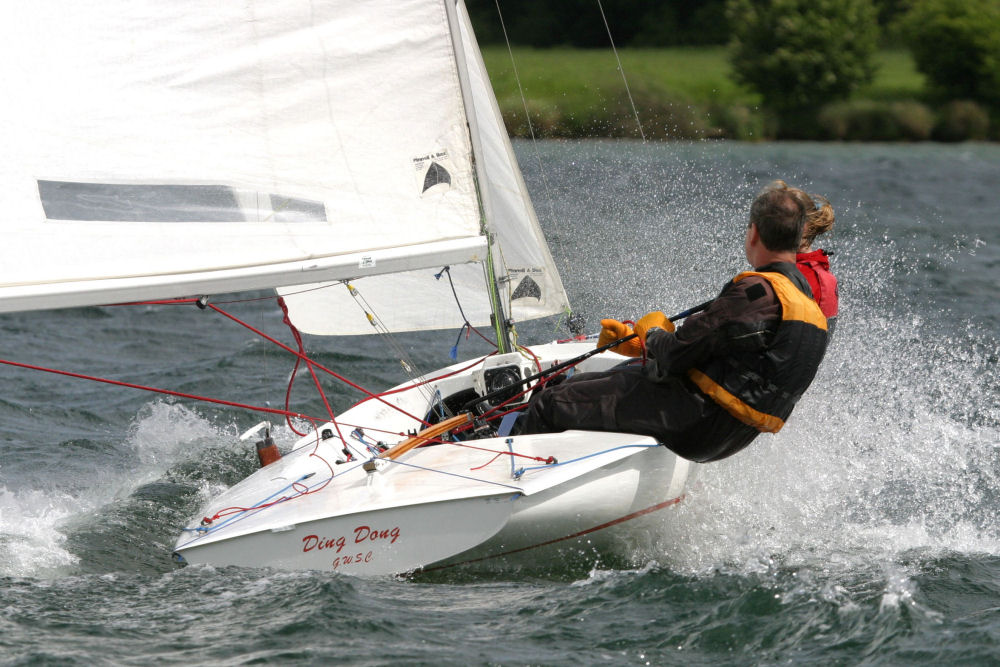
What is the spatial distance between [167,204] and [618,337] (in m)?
1.61

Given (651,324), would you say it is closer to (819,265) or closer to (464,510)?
(819,265)

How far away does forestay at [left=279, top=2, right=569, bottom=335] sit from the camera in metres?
5.34

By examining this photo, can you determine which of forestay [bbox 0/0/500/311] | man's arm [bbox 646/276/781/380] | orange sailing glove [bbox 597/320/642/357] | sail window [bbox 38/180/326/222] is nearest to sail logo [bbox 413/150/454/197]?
forestay [bbox 0/0/500/311]

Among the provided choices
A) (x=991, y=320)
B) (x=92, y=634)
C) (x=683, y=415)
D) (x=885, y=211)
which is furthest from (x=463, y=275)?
(x=885, y=211)

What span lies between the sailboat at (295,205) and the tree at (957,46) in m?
28.9

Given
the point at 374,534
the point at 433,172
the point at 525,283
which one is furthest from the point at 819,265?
the point at 525,283

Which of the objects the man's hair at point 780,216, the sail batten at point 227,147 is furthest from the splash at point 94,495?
the man's hair at point 780,216

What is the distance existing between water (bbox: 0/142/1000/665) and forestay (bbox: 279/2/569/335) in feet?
2.51

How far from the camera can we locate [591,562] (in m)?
3.88

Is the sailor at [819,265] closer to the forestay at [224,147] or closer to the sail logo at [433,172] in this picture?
the forestay at [224,147]

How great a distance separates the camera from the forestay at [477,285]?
17.5 feet

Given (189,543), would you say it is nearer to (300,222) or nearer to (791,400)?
(300,222)

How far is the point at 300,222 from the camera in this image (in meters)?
4.01

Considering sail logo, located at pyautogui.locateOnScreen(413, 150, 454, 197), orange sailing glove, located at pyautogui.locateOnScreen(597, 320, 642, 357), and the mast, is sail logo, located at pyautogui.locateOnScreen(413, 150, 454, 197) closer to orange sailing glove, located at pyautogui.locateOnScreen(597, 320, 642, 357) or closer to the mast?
the mast
